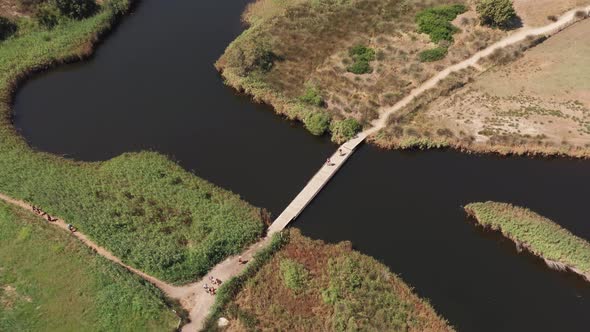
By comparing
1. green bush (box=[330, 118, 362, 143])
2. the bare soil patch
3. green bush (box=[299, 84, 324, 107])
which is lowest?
green bush (box=[330, 118, 362, 143])

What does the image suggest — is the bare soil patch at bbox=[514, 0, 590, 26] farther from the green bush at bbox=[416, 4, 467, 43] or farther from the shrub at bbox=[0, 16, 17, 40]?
the shrub at bbox=[0, 16, 17, 40]

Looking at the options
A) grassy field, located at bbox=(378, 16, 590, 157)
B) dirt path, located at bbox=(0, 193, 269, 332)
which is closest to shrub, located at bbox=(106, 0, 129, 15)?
dirt path, located at bbox=(0, 193, 269, 332)

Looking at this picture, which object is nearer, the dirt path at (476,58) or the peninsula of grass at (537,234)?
the peninsula of grass at (537,234)

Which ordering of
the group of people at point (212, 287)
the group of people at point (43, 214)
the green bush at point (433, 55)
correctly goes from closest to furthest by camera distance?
the group of people at point (212, 287) < the group of people at point (43, 214) < the green bush at point (433, 55)

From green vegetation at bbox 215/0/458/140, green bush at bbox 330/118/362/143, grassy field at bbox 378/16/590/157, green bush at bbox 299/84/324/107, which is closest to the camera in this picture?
grassy field at bbox 378/16/590/157

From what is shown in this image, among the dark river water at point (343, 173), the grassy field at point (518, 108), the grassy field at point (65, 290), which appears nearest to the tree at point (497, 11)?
→ the grassy field at point (518, 108)

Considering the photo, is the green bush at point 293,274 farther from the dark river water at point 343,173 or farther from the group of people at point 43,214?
the group of people at point 43,214

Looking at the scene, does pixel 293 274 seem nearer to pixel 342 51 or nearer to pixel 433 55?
pixel 342 51
